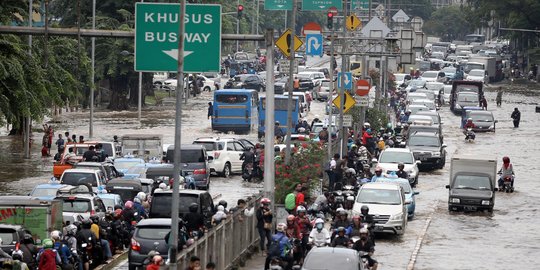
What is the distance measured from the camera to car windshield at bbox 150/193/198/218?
34.9 metres

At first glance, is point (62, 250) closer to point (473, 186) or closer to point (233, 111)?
point (473, 186)

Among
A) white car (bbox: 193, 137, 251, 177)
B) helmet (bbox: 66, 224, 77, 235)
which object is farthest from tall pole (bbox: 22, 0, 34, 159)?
helmet (bbox: 66, 224, 77, 235)

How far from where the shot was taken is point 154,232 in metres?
30.7

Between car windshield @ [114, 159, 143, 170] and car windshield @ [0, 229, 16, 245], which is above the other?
car windshield @ [114, 159, 143, 170]

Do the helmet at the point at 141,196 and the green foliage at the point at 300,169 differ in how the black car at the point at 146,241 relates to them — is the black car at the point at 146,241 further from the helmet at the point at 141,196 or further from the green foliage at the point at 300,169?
the green foliage at the point at 300,169

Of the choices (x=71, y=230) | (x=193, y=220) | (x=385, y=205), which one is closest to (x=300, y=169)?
(x=385, y=205)

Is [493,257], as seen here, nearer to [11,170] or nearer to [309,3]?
[11,170]

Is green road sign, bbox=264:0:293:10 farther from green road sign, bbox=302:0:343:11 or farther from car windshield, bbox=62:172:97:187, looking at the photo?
car windshield, bbox=62:172:97:187

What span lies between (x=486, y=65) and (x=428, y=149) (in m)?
62.5

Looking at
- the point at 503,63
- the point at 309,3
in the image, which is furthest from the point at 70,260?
the point at 503,63

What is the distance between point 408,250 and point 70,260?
36.6ft

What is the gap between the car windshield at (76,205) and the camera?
3522cm

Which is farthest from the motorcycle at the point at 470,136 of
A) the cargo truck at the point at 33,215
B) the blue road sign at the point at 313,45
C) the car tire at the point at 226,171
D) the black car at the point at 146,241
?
the black car at the point at 146,241

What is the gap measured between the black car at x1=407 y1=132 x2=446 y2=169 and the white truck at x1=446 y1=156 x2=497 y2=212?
10424 millimetres
